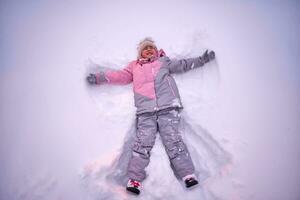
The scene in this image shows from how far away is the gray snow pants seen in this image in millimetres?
2109

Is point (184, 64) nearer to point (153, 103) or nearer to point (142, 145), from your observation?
point (153, 103)

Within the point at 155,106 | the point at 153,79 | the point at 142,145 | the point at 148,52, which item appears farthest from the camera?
the point at 148,52

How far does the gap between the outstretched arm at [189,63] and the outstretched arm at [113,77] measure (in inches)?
15.2

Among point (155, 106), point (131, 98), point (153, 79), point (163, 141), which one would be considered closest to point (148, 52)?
point (153, 79)

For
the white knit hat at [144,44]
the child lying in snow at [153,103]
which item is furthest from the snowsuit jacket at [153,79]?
the white knit hat at [144,44]

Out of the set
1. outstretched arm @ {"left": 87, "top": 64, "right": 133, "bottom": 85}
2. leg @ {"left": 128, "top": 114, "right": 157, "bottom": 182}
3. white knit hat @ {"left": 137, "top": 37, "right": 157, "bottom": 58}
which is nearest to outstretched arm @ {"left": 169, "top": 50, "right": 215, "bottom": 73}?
white knit hat @ {"left": 137, "top": 37, "right": 157, "bottom": 58}

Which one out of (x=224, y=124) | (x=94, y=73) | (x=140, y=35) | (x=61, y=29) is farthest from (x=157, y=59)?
(x=61, y=29)

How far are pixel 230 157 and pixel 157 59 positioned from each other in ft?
3.46

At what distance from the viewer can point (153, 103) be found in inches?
91.9

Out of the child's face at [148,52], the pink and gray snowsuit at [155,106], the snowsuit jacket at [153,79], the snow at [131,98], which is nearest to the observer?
the snow at [131,98]

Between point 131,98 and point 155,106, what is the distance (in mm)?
293

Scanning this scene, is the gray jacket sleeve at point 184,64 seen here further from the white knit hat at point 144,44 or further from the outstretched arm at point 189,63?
the white knit hat at point 144,44

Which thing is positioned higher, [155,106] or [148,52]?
[148,52]

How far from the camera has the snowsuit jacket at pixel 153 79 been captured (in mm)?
2340
